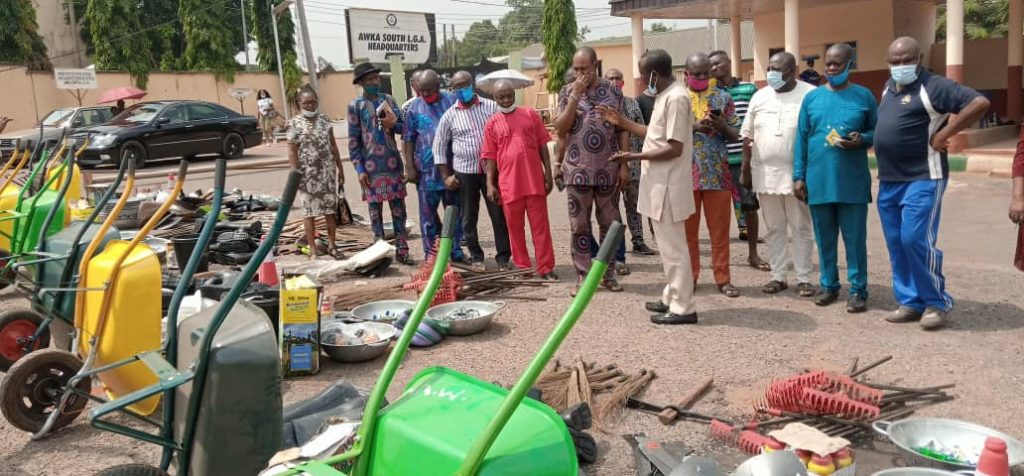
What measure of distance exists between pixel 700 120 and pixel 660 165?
3.54 ft

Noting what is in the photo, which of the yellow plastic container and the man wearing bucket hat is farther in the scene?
the man wearing bucket hat

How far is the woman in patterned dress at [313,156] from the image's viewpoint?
806 cm

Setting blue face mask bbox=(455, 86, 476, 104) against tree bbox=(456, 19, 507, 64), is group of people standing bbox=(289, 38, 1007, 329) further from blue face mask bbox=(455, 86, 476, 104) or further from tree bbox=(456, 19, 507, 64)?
tree bbox=(456, 19, 507, 64)

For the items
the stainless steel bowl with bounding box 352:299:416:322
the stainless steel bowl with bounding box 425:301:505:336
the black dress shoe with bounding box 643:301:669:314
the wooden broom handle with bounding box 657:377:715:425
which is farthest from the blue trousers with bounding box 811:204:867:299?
the stainless steel bowl with bounding box 352:299:416:322

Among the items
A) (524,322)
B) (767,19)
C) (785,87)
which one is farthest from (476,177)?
(767,19)

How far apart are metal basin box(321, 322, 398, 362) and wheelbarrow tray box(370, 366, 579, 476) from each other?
258cm

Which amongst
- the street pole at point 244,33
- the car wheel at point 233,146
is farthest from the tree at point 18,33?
the car wheel at point 233,146

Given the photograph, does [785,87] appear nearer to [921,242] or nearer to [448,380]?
[921,242]

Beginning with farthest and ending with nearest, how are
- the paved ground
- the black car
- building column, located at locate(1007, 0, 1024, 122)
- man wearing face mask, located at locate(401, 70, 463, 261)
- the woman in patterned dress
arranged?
the black car < building column, located at locate(1007, 0, 1024, 122) < the woman in patterned dress < man wearing face mask, located at locate(401, 70, 463, 261) < the paved ground

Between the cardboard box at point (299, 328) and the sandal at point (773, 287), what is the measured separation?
3443 mm

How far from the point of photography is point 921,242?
201 inches

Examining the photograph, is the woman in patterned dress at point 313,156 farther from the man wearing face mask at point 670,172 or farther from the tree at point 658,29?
the tree at point 658,29

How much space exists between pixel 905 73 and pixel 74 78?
2773 cm

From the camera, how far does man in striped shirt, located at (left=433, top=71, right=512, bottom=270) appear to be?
7289 mm
